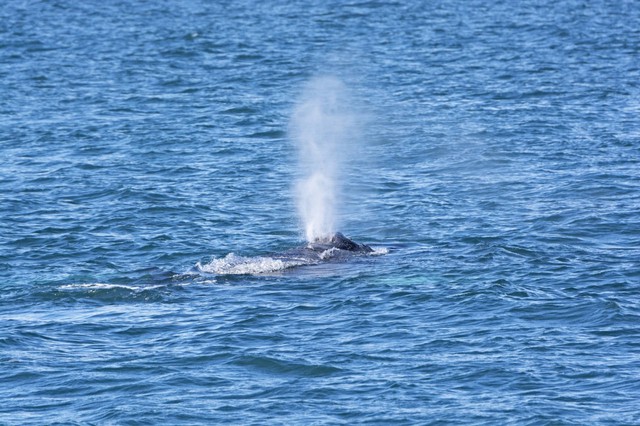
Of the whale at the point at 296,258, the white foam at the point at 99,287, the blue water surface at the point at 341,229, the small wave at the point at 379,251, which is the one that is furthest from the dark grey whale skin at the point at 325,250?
the white foam at the point at 99,287

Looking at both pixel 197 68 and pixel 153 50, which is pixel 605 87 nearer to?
pixel 197 68

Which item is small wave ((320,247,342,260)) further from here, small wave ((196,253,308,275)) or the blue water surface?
small wave ((196,253,308,275))

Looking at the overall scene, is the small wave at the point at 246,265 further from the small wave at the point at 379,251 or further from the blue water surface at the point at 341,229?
the small wave at the point at 379,251

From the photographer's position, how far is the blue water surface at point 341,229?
76.3 feet

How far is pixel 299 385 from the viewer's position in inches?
920

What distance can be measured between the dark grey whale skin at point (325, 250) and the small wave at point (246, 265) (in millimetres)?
298

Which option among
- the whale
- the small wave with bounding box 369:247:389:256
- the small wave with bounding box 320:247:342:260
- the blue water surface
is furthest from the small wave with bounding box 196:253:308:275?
the small wave with bounding box 369:247:389:256

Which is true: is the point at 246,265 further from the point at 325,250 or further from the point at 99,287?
the point at 99,287

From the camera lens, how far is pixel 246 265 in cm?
A: 3077

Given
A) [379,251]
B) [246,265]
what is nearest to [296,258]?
[246,265]

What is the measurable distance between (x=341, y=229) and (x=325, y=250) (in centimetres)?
399

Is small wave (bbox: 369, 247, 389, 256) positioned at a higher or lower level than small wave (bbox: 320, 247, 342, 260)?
lower

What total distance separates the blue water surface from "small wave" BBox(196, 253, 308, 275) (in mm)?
110

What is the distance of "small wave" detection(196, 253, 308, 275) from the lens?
30500 millimetres
